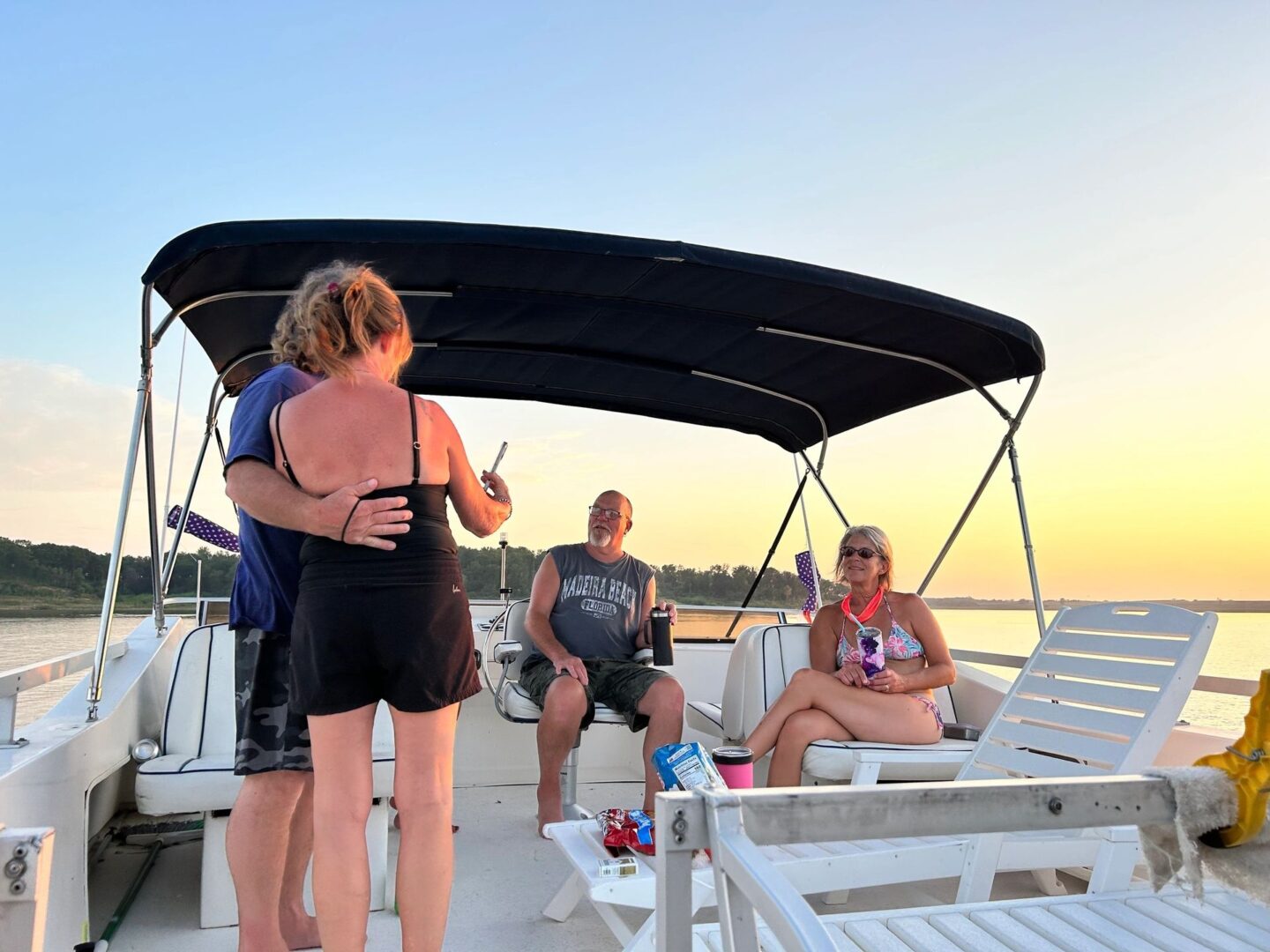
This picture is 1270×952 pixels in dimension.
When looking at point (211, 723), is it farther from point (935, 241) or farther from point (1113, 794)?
point (935, 241)

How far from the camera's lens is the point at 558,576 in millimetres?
3766

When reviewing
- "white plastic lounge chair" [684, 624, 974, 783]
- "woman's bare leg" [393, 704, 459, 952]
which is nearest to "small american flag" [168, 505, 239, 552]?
"white plastic lounge chair" [684, 624, 974, 783]

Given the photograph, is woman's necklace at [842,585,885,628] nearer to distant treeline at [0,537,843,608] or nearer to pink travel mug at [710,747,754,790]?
distant treeline at [0,537,843,608]

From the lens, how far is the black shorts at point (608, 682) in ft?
11.1

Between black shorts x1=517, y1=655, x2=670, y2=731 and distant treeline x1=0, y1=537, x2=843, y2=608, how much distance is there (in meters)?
0.48

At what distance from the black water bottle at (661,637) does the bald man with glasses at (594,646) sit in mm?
49

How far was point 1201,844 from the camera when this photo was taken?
990 millimetres

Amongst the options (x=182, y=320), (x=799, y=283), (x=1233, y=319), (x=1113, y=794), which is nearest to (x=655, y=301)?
(x=799, y=283)

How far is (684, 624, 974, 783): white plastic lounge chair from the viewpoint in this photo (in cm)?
290

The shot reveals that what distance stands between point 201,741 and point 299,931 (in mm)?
746

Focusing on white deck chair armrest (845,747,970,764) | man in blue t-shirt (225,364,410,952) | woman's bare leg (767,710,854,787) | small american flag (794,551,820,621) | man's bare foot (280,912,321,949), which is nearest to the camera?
man in blue t-shirt (225,364,410,952)

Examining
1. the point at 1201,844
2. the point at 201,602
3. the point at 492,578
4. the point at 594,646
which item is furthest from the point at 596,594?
the point at 1201,844

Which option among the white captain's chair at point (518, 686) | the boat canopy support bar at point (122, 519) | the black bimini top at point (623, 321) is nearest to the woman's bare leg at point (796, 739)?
the white captain's chair at point (518, 686)

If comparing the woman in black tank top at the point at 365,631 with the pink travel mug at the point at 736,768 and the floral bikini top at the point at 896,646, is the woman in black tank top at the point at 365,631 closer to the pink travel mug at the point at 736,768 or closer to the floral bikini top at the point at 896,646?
the pink travel mug at the point at 736,768
